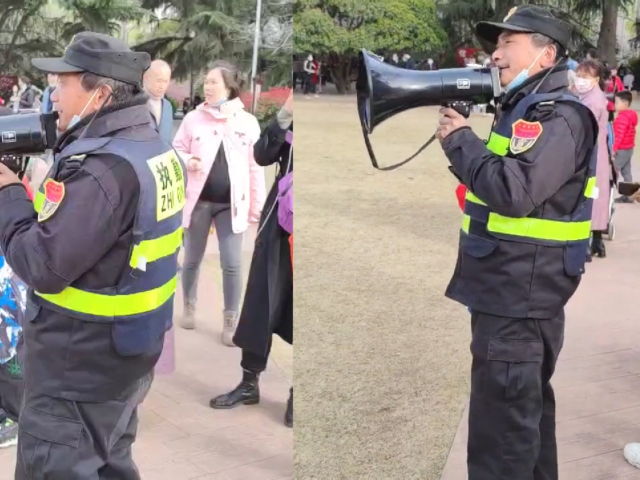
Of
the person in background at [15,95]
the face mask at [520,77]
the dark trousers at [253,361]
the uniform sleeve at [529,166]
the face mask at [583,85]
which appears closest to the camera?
the uniform sleeve at [529,166]

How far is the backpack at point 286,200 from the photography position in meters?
3.97

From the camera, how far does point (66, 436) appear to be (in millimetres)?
2475

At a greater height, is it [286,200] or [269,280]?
[286,200]

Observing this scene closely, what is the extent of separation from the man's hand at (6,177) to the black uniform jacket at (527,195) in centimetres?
141

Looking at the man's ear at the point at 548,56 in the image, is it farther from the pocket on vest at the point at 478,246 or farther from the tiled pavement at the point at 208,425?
the tiled pavement at the point at 208,425

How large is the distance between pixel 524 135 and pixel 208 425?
229cm

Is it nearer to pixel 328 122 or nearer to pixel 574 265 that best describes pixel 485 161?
pixel 574 265

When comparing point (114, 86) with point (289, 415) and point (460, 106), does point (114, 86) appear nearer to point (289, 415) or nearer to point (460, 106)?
point (460, 106)

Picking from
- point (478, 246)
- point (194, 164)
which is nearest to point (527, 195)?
point (478, 246)

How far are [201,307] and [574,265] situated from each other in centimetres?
341

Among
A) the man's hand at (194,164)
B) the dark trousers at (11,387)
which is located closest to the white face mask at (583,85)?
the man's hand at (194,164)

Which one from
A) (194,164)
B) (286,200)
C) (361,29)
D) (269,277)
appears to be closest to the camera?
(286,200)

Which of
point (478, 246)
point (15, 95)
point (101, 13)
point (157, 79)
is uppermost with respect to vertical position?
point (101, 13)

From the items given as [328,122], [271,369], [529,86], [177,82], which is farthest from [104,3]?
[328,122]
